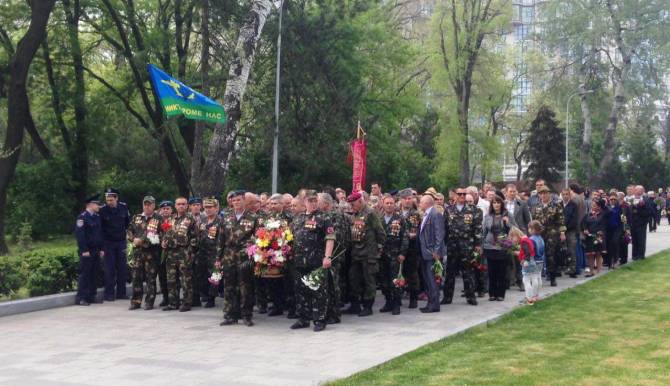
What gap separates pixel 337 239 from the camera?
1046 centimetres

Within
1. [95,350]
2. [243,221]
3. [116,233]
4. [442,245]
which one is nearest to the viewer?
[95,350]

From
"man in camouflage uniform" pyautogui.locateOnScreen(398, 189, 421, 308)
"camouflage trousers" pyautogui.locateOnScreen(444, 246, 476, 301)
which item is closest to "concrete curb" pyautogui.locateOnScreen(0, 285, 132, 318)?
"man in camouflage uniform" pyautogui.locateOnScreen(398, 189, 421, 308)

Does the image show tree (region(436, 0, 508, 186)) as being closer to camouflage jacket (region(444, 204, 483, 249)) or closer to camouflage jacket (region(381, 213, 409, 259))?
camouflage jacket (region(444, 204, 483, 249))

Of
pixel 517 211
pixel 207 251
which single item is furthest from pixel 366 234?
pixel 517 211

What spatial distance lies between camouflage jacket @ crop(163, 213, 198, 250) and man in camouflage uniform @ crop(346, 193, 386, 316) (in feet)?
8.38

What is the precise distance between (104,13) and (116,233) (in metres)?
15.8

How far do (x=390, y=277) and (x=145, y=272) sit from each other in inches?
A: 156

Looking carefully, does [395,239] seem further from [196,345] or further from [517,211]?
[196,345]

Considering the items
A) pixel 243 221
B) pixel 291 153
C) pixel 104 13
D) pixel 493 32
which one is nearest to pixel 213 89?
pixel 291 153

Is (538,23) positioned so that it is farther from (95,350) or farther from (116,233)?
(95,350)

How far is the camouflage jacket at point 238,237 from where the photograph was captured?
10805mm

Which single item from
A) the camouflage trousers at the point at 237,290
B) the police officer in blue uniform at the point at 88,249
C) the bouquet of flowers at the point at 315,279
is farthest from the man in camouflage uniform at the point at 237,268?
the police officer in blue uniform at the point at 88,249

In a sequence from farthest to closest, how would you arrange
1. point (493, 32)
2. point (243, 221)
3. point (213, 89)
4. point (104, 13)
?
point (493, 32) < point (104, 13) < point (213, 89) < point (243, 221)

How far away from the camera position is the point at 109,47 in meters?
31.0
